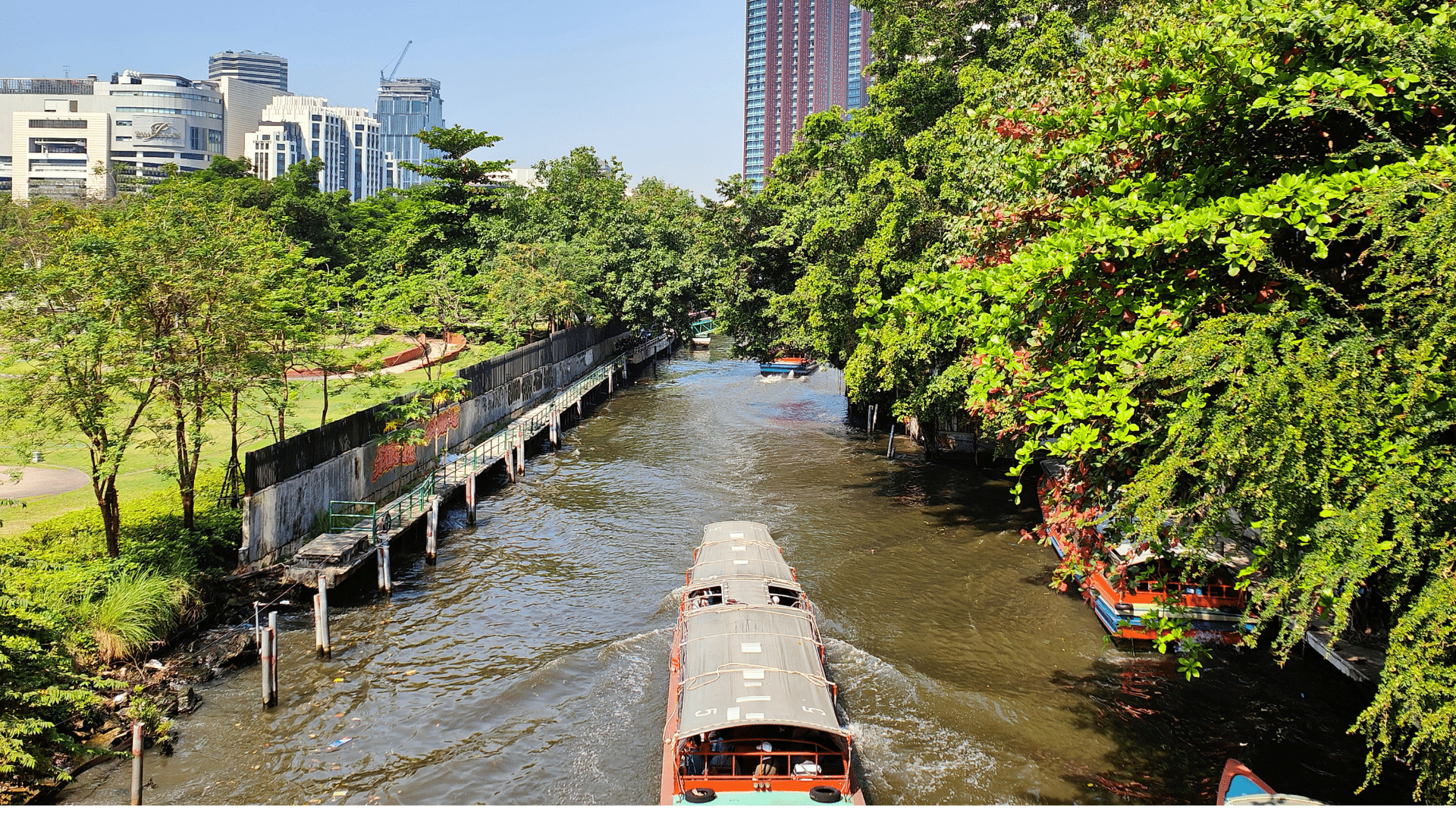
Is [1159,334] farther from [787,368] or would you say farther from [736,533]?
[787,368]

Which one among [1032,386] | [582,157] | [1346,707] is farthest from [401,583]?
[582,157]

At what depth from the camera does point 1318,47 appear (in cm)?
1091

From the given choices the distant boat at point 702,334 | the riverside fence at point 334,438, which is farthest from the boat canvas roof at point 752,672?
the distant boat at point 702,334

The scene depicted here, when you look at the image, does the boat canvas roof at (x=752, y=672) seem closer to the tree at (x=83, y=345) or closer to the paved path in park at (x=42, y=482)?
the tree at (x=83, y=345)

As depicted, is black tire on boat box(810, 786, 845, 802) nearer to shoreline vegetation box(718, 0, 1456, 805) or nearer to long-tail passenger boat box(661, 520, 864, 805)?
long-tail passenger boat box(661, 520, 864, 805)

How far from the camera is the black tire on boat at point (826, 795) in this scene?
12.3 meters

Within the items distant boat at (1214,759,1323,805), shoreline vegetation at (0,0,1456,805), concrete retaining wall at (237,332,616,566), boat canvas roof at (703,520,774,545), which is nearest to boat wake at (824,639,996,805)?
boat canvas roof at (703,520,774,545)

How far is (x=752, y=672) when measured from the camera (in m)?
14.0

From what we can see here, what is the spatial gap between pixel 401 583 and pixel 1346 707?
21774mm

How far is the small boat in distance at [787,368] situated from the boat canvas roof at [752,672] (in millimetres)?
49190

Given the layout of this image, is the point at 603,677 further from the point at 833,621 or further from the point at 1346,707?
the point at 1346,707

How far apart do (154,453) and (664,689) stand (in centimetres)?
1348

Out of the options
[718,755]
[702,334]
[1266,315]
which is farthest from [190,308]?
[702,334]

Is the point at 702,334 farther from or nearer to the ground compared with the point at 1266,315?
farther from the ground
